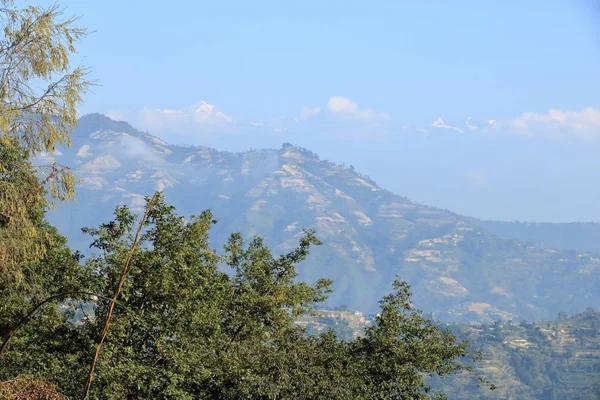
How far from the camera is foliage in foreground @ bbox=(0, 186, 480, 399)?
755 inches

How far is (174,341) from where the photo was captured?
68.3 feet

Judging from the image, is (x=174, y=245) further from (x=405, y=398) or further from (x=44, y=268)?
(x=405, y=398)

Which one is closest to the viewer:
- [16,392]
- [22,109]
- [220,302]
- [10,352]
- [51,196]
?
[16,392]

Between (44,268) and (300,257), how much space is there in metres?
9.67

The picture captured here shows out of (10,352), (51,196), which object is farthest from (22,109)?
(10,352)

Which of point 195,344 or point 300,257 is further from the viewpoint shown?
point 300,257

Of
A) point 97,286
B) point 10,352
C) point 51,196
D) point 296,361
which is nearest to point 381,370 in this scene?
point 296,361

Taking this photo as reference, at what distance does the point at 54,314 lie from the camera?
20.0 metres

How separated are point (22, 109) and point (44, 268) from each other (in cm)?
917

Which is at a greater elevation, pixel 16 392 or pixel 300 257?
pixel 300 257

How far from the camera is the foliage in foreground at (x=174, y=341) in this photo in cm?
1917

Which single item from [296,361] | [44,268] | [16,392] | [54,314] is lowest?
[16,392]

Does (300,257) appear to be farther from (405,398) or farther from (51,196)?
(51,196)

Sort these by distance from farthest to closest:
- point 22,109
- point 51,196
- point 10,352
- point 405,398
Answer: point 405,398 < point 10,352 < point 51,196 < point 22,109
